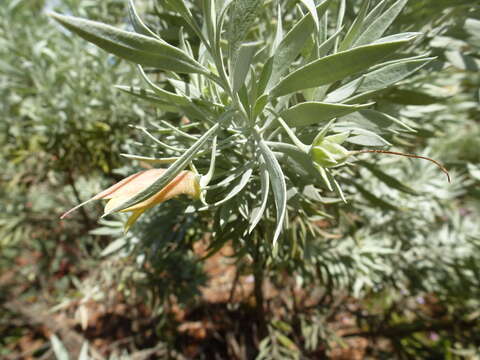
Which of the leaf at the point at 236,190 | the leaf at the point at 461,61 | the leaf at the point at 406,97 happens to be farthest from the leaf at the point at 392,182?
the leaf at the point at 236,190

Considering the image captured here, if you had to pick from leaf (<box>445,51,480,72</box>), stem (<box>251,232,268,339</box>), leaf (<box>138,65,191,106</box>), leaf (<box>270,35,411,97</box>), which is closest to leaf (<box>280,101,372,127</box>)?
leaf (<box>270,35,411,97</box>)

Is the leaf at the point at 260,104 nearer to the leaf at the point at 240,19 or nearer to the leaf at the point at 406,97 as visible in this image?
the leaf at the point at 240,19

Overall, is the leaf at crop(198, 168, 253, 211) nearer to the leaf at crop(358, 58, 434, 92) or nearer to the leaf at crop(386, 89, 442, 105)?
the leaf at crop(358, 58, 434, 92)

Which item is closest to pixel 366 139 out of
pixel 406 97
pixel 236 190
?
pixel 236 190

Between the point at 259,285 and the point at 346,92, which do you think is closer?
the point at 346,92

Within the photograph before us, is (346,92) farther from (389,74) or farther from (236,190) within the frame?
(236,190)
